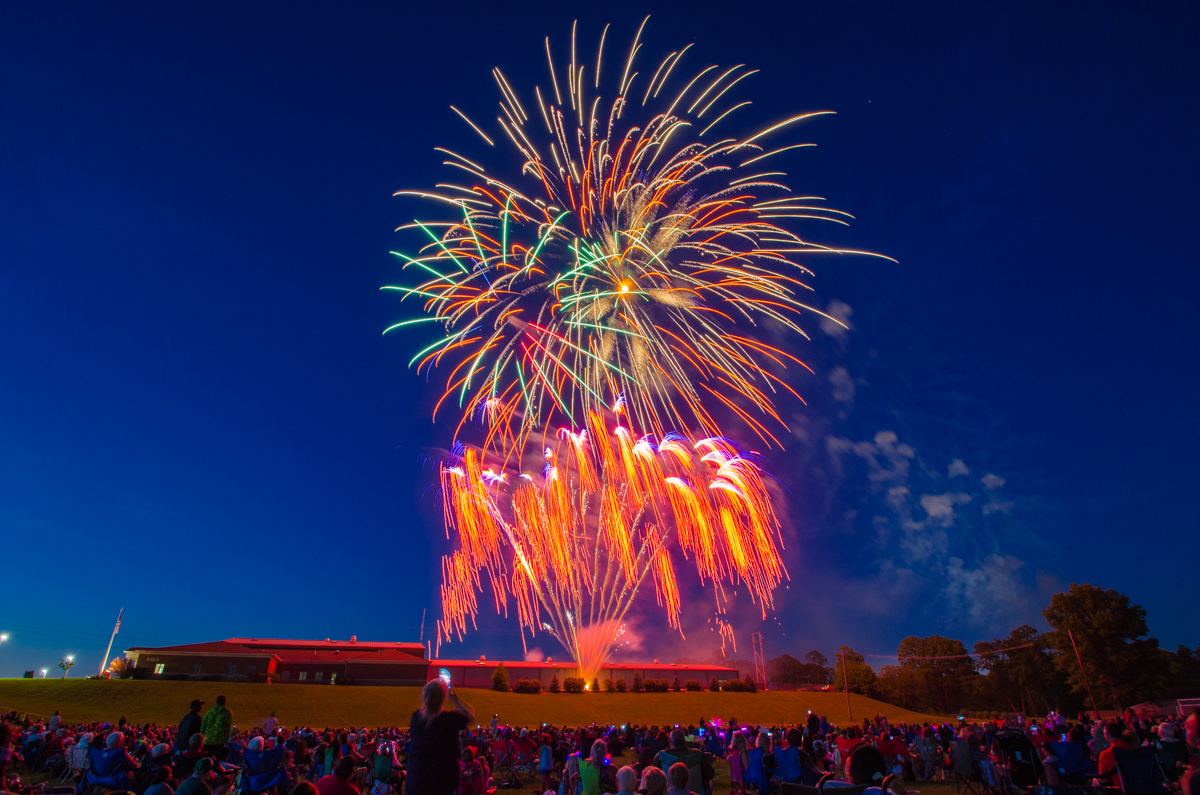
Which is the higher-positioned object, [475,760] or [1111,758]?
[1111,758]

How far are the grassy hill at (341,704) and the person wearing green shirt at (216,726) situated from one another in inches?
1178

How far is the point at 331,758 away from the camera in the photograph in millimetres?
12508

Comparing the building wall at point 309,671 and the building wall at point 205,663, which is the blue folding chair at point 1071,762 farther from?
the building wall at point 205,663

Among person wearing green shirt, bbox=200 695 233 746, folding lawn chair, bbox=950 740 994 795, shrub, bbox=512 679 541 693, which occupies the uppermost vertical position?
shrub, bbox=512 679 541 693

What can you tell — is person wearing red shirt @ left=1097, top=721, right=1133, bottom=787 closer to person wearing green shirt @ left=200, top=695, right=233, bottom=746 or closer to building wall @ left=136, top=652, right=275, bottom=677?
person wearing green shirt @ left=200, top=695, right=233, bottom=746

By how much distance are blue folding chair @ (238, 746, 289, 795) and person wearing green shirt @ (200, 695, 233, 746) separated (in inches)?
29.9

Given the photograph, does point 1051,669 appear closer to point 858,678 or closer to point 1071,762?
point 858,678

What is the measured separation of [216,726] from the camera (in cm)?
1060

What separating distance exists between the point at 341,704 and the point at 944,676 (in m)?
79.2

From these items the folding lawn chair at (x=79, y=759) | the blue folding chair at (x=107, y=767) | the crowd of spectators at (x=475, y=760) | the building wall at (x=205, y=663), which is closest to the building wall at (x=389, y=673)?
the building wall at (x=205, y=663)

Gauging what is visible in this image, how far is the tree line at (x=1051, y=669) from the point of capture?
55.1m

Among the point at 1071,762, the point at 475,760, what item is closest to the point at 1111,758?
the point at 1071,762

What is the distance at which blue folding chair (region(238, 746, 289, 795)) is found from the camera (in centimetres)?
1003

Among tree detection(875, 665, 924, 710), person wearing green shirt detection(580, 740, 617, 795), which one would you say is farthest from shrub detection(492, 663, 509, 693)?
tree detection(875, 665, 924, 710)
